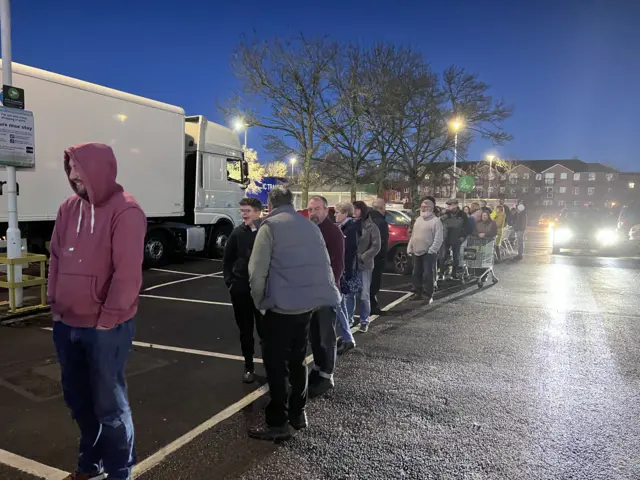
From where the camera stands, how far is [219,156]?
1355 centimetres

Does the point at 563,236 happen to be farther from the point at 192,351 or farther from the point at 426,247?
the point at 192,351

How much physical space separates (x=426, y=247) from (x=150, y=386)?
5.24 meters

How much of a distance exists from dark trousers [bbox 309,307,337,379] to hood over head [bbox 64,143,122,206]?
2.23m

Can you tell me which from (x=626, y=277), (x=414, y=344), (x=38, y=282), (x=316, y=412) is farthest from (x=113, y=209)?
(x=626, y=277)

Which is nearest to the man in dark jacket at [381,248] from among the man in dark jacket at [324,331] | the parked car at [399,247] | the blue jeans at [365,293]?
the blue jeans at [365,293]

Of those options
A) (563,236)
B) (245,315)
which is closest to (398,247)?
(245,315)

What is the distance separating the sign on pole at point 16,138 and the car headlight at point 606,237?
18.1 meters

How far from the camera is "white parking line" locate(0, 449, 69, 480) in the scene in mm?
2977

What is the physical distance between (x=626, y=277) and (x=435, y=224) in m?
6.90

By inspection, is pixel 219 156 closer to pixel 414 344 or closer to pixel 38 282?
pixel 38 282

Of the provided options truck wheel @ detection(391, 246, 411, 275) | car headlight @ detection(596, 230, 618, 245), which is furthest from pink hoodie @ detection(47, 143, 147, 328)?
car headlight @ detection(596, 230, 618, 245)

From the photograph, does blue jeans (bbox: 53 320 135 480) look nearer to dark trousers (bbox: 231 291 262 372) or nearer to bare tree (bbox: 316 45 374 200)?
dark trousers (bbox: 231 291 262 372)

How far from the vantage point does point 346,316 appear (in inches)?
227

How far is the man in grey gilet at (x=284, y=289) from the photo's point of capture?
3275 millimetres
